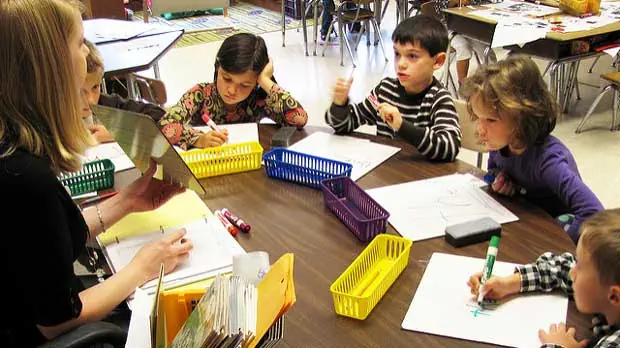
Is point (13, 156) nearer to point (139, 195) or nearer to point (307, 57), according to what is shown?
point (139, 195)

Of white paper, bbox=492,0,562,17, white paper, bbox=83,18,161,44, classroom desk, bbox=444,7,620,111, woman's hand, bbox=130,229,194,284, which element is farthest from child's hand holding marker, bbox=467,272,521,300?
white paper, bbox=492,0,562,17

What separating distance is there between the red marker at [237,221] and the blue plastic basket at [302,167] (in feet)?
0.82

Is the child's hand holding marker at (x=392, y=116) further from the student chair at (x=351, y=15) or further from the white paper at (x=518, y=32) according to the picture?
the student chair at (x=351, y=15)

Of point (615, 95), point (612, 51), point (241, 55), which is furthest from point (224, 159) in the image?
point (615, 95)

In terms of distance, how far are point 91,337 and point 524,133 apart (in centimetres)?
120

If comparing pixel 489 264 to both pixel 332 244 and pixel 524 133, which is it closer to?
pixel 332 244

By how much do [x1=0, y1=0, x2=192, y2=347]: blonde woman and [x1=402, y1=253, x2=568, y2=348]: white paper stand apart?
604 mm

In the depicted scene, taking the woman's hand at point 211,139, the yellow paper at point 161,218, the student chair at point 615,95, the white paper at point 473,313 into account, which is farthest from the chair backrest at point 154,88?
the student chair at point 615,95

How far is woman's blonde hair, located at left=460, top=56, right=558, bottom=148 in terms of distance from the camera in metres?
1.63

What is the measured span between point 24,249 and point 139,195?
1.59ft

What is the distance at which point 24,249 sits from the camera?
3.40 ft

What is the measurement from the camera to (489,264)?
1219mm

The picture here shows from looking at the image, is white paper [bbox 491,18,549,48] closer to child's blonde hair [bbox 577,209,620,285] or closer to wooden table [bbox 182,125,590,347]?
wooden table [bbox 182,125,590,347]

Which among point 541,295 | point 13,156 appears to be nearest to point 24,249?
point 13,156
